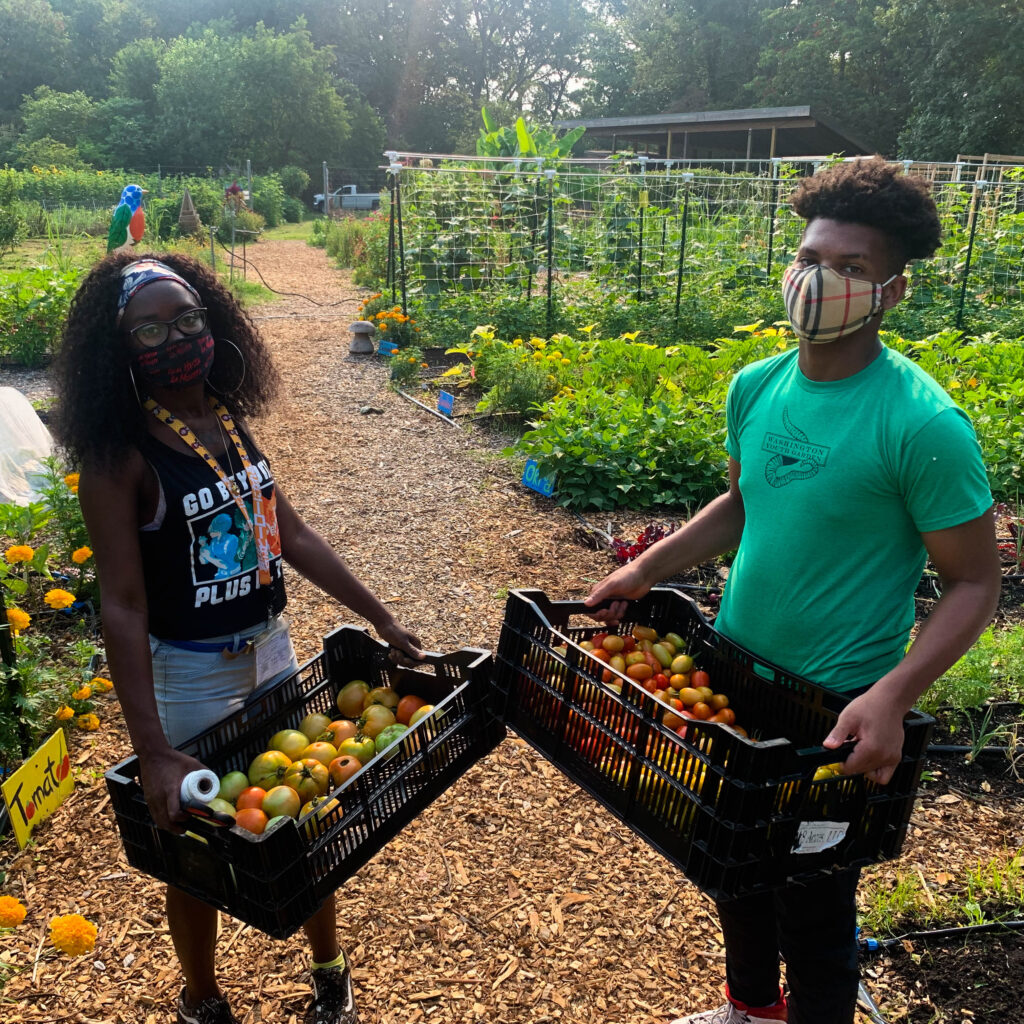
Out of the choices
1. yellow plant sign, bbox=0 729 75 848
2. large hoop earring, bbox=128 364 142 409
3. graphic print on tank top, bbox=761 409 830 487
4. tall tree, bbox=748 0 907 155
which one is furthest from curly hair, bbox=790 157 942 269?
tall tree, bbox=748 0 907 155

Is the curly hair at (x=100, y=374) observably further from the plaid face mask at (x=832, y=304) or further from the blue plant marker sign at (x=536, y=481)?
the blue plant marker sign at (x=536, y=481)

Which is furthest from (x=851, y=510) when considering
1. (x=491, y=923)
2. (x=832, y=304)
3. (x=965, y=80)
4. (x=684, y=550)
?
A: (x=965, y=80)

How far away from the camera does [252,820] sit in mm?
1846

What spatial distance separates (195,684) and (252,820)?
440 mm

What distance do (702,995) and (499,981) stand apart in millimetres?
575

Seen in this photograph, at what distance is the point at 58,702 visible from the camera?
11.8 feet

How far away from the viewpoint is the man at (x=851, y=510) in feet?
5.55

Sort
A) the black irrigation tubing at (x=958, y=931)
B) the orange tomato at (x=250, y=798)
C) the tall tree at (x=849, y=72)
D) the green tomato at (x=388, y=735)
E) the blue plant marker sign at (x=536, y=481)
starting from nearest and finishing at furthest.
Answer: the orange tomato at (x=250, y=798)
the green tomato at (x=388, y=735)
the black irrigation tubing at (x=958, y=931)
the blue plant marker sign at (x=536, y=481)
the tall tree at (x=849, y=72)

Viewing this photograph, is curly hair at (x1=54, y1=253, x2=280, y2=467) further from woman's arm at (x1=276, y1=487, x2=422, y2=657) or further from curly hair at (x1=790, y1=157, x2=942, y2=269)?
curly hair at (x1=790, y1=157, x2=942, y2=269)

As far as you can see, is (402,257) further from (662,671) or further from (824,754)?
(824,754)

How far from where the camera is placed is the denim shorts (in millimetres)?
2133

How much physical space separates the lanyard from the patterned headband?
0.75 feet

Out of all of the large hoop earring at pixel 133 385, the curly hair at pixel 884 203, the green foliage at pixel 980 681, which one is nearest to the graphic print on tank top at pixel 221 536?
the large hoop earring at pixel 133 385

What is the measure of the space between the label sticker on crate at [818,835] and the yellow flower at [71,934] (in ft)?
5.03
